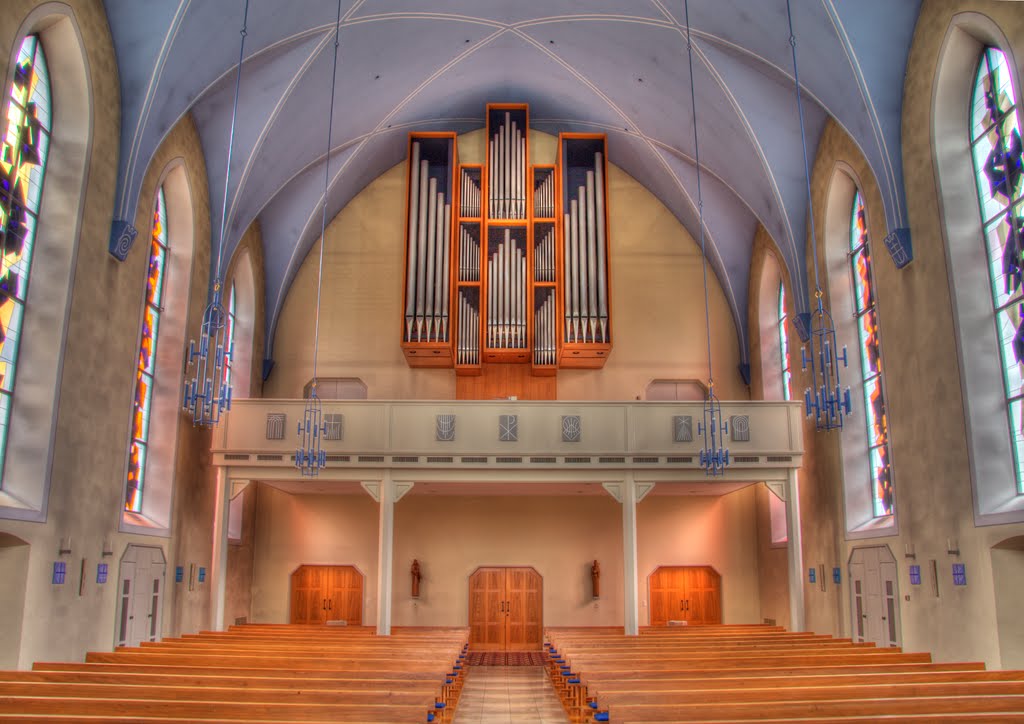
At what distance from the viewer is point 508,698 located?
12.9 m

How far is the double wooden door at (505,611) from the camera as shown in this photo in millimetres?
19109

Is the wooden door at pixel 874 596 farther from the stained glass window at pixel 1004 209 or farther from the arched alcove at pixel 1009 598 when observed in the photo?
the stained glass window at pixel 1004 209

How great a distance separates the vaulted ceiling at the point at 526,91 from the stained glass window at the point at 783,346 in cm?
127

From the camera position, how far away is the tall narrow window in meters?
14.0

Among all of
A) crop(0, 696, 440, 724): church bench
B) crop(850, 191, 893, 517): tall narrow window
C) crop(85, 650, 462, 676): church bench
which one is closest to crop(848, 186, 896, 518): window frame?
crop(850, 191, 893, 517): tall narrow window

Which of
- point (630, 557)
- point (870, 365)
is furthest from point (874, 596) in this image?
point (630, 557)

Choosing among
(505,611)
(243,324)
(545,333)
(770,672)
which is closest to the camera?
(770,672)

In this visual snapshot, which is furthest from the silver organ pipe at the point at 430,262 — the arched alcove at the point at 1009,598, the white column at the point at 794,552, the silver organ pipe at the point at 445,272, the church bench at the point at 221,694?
the arched alcove at the point at 1009,598

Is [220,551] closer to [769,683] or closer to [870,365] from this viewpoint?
[769,683]

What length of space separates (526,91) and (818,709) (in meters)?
15.4

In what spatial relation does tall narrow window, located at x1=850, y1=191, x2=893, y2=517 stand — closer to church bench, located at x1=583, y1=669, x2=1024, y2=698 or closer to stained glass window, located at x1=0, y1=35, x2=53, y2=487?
church bench, located at x1=583, y1=669, x2=1024, y2=698

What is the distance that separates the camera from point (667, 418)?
16312mm

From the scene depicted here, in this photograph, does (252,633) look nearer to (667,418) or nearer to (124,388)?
(124,388)

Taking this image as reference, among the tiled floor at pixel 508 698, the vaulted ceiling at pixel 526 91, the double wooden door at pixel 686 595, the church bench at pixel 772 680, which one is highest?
the vaulted ceiling at pixel 526 91
